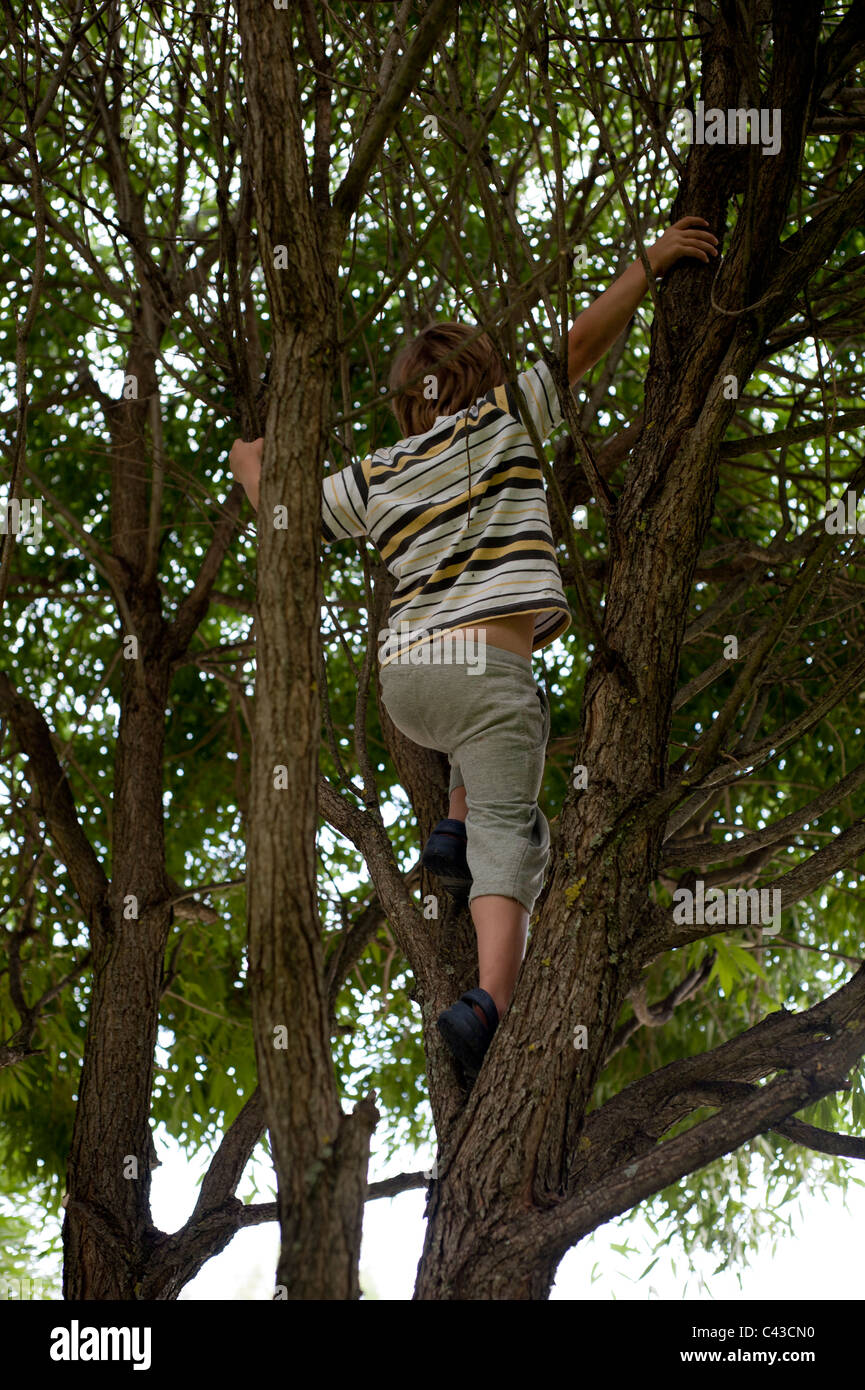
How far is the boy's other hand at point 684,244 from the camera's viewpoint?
2.12 metres

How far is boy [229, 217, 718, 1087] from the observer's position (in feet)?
6.41

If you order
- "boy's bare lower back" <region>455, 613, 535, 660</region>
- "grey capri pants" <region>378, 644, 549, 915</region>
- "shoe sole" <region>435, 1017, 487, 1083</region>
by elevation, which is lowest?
"shoe sole" <region>435, 1017, 487, 1083</region>

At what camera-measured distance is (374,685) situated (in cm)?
363

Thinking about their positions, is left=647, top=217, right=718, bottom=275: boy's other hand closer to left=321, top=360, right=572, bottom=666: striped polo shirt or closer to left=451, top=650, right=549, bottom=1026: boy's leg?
left=321, top=360, right=572, bottom=666: striped polo shirt

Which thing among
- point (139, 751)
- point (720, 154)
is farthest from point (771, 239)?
point (139, 751)

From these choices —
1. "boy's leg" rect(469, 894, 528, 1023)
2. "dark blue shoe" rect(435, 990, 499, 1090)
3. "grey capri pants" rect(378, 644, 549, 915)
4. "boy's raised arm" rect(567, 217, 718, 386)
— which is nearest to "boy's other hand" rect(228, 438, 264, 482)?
"grey capri pants" rect(378, 644, 549, 915)

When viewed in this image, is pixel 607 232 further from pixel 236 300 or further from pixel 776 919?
pixel 776 919

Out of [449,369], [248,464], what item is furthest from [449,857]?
[449,369]

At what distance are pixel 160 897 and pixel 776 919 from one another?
1.53 metres

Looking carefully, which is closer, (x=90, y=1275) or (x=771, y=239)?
(x=771, y=239)

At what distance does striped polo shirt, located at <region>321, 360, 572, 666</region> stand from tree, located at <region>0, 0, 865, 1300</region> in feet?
0.35

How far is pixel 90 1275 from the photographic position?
249 cm

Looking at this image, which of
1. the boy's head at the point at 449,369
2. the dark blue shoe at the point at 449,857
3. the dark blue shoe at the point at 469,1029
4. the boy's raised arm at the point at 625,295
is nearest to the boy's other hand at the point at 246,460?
the boy's head at the point at 449,369

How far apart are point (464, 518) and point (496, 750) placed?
1.42 ft
